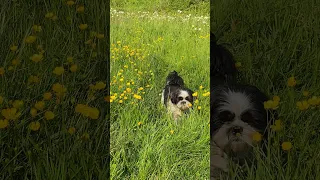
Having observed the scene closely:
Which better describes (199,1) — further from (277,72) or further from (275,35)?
(277,72)

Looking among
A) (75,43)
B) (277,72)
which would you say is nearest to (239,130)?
(277,72)

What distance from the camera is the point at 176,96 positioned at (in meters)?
2.53

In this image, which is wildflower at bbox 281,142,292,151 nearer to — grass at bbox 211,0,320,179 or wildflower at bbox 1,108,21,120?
grass at bbox 211,0,320,179

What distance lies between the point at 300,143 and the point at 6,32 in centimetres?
183

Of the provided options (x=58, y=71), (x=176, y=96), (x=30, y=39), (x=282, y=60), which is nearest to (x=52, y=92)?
(x=58, y=71)

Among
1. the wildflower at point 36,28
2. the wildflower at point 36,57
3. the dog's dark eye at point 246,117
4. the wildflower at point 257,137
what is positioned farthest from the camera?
the wildflower at point 36,28

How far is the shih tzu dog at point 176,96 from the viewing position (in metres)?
2.52

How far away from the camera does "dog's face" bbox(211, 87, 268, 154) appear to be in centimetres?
218

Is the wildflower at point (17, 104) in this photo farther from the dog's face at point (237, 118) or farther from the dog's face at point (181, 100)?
the dog's face at point (237, 118)

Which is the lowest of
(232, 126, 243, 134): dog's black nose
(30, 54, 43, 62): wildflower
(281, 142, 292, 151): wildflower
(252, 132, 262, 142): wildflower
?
(281, 142, 292, 151): wildflower

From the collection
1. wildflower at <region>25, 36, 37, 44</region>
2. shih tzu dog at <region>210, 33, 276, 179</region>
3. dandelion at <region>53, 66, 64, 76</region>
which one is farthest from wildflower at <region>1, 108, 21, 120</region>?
shih tzu dog at <region>210, 33, 276, 179</region>

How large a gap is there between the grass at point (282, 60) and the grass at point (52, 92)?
2.47ft

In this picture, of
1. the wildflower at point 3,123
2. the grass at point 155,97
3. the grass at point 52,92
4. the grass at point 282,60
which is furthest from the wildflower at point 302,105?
the wildflower at point 3,123

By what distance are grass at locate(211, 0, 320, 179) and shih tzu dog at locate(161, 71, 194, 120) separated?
0.42 meters
